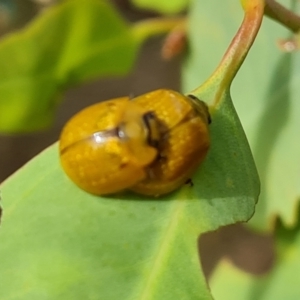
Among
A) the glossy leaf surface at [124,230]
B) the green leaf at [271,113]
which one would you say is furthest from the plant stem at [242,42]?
the green leaf at [271,113]

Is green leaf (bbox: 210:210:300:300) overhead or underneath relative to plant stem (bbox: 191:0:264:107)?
underneath

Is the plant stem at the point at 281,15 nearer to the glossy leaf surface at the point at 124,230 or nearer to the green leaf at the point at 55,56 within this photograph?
the glossy leaf surface at the point at 124,230

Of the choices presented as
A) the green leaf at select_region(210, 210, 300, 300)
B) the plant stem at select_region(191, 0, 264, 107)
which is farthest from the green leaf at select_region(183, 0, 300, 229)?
the plant stem at select_region(191, 0, 264, 107)

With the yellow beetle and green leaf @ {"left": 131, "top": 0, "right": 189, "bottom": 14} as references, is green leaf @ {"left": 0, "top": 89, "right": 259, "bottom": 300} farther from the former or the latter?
green leaf @ {"left": 131, "top": 0, "right": 189, "bottom": 14}

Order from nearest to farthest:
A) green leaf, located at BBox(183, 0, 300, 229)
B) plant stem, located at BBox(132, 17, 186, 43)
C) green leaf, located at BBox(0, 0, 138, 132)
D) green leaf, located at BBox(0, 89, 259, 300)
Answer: green leaf, located at BBox(0, 89, 259, 300) < green leaf, located at BBox(183, 0, 300, 229) < green leaf, located at BBox(0, 0, 138, 132) < plant stem, located at BBox(132, 17, 186, 43)

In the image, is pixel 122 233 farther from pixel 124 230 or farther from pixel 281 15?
pixel 281 15

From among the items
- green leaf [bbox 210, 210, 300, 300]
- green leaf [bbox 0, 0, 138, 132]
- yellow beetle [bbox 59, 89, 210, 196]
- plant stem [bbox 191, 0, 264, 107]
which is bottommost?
green leaf [bbox 210, 210, 300, 300]

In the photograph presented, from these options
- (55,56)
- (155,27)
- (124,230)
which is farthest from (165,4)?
(124,230)
